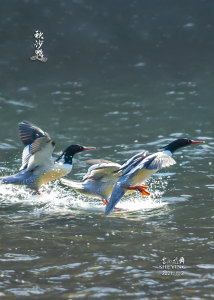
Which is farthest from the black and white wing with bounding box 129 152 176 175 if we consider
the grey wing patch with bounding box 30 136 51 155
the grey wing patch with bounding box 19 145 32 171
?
the grey wing patch with bounding box 19 145 32 171

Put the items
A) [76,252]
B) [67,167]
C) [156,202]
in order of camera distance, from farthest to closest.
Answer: [67,167]
[156,202]
[76,252]

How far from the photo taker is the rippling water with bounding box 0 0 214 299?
29.1 feet

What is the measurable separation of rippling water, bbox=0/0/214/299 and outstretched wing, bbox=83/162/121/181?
1.86ft

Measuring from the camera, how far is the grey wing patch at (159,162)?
37.1ft

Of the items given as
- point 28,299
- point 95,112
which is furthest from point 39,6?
point 28,299

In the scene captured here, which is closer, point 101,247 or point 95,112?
point 101,247

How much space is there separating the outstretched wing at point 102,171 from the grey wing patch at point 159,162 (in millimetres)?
946

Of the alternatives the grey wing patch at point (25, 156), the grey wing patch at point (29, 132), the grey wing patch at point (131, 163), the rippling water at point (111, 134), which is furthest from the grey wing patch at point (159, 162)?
the grey wing patch at point (25, 156)

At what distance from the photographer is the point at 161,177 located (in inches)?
559

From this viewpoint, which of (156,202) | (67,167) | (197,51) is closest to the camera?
(156,202)

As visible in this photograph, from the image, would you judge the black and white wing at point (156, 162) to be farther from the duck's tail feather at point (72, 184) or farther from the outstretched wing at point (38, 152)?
the outstretched wing at point (38, 152)

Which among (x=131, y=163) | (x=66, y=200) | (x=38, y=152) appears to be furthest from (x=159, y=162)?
(x=38, y=152)

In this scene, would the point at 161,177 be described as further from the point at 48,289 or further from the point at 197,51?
the point at 197,51

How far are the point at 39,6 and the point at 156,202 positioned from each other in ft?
52.3
